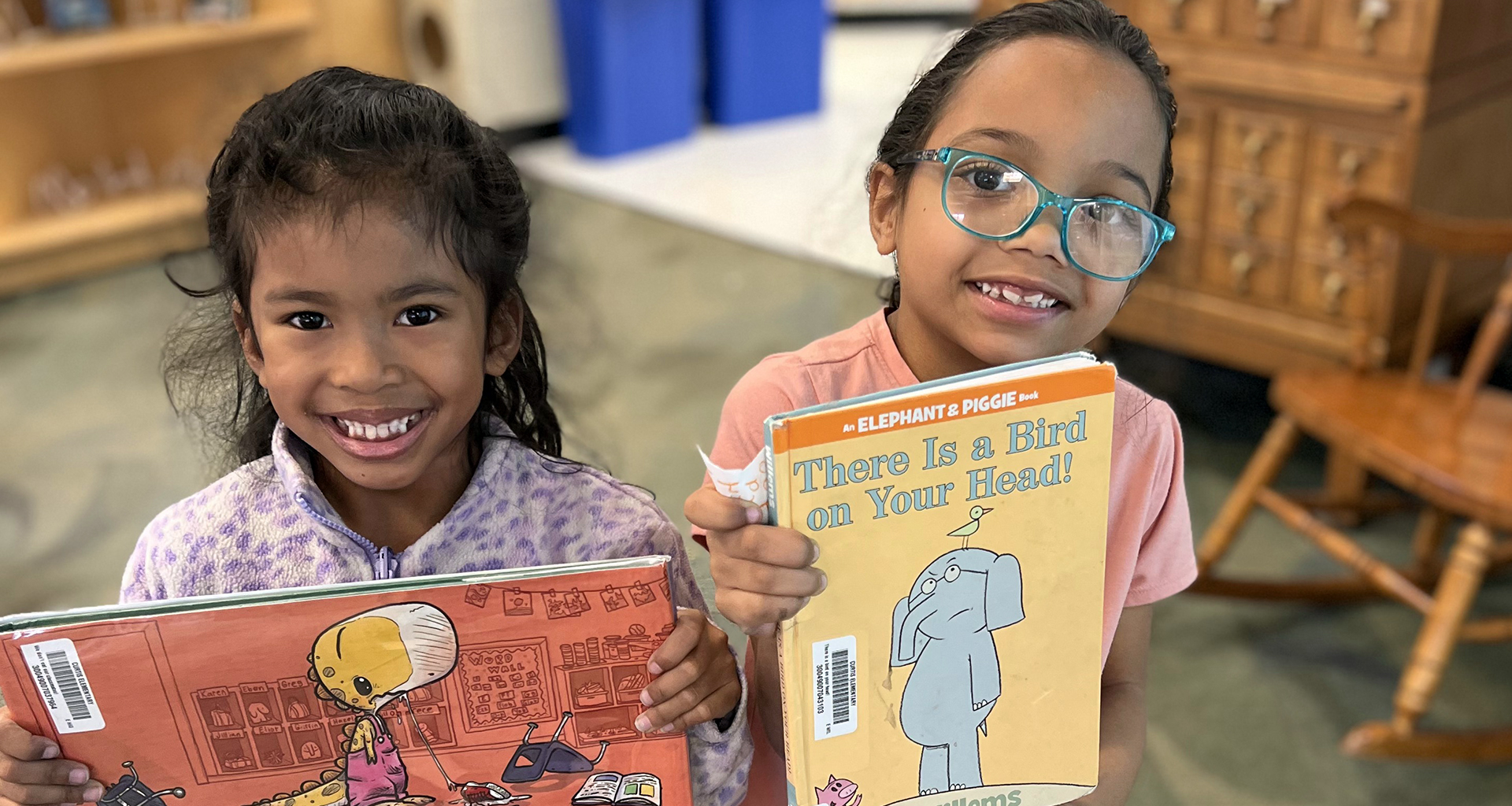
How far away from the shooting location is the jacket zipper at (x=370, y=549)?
0.86 m

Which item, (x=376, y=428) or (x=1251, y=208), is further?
(x=1251, y=208)

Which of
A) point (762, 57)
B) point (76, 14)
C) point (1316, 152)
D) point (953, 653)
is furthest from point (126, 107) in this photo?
point (953, 653)

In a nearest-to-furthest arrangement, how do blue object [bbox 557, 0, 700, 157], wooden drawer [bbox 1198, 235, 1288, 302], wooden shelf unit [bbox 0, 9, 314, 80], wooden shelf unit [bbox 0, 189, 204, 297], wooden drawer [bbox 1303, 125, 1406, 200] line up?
wooden drawer [bbox 1303, 125, 1406, 200] → wooden drawer [bbox 1198, 235, 1288, 302] → wooden shelf unit [bbox 0, 9, 314, 80] → wooden shelf unit [bbox 0, 189, 204, 297] → blue object [bbox 557, 0, 700, 157]

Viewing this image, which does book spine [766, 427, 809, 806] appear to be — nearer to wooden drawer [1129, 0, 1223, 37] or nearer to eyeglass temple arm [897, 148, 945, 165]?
eyeglass temple arm [897, 148, 945, 165]

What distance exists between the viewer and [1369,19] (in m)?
2.21

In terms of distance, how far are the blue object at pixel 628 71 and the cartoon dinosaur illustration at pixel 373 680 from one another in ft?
13.6

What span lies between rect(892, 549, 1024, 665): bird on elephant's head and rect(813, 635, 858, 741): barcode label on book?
0.03m

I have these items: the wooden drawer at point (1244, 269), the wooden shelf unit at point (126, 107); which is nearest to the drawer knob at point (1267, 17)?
the wooden drawer at point (1244, 269)

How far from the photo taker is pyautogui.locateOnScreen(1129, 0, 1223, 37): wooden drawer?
2420 mm

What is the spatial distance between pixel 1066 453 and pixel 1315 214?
6.50ft

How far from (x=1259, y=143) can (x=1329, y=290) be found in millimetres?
313

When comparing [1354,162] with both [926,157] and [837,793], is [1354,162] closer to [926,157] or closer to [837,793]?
[926,157]

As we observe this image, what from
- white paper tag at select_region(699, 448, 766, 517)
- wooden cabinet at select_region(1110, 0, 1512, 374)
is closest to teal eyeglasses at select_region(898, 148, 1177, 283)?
white paper tag at select_region(699, 448, 766, 517)

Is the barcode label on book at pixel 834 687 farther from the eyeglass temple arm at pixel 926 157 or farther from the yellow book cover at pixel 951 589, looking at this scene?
the eyeglass temple arm at pixel 926 157
